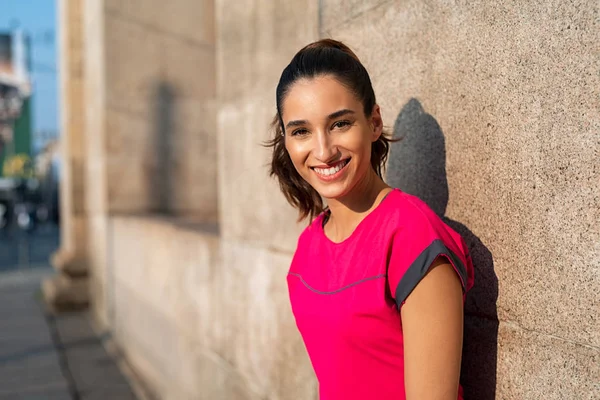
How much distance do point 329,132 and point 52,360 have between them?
239 inches

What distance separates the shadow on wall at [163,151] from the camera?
7.69 metres

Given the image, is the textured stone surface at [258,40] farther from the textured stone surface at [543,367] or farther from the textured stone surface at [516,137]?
the textured stone surface at [543,367]

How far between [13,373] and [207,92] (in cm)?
353

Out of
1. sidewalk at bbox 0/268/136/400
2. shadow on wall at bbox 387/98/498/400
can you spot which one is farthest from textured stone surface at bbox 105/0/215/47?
shadow on wall at bbox 387/98/498/400

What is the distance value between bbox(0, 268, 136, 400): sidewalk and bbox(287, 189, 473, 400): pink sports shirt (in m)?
4.53

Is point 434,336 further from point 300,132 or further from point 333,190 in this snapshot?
point 300,132

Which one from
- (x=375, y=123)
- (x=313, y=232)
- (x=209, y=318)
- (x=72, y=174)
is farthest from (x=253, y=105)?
(x=72, y=174)

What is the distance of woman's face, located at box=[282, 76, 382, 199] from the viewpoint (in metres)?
1.57

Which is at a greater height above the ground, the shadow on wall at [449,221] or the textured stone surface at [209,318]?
the shadow on wall at [449,221]

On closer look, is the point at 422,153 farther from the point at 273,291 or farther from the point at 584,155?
the point at 273,291

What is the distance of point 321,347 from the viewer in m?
1.63

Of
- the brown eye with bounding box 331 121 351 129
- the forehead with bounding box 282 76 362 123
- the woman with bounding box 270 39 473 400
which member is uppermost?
the forehead with bounding box 282 76 362 123

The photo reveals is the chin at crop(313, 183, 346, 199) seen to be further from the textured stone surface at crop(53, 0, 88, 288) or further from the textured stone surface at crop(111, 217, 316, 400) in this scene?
the textured stone surface at crop(53, 0, 88, 288)

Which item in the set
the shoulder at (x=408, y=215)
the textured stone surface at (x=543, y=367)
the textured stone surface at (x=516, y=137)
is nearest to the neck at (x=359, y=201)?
the shoulder at (x=408, y=215)
